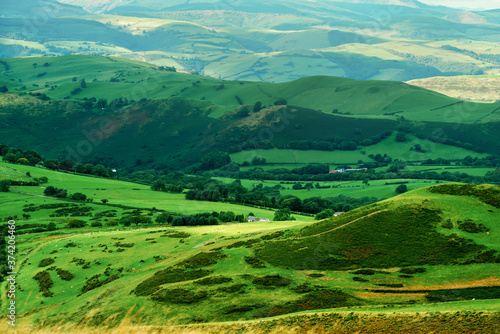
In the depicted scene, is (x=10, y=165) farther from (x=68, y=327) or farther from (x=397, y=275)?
(x=397, y=275)

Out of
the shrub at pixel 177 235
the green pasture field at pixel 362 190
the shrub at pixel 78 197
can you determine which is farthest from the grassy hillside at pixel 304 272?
the green pasture field at pixel 362 190

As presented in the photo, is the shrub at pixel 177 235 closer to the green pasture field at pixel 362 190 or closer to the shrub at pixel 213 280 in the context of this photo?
the shrub at pixel 213 280

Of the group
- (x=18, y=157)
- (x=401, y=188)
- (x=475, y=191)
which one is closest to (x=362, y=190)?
(x=401, y=188)

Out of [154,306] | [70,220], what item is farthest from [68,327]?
[70,220]

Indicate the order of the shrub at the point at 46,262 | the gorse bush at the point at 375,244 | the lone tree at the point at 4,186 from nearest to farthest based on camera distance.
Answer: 1. the gorse bush at the point at 375,244
2. the shrub at the point at 46,262
3. the lone tree at the point at 4,186

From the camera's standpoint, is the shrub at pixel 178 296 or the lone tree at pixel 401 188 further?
the lone tree at pixel 401 188

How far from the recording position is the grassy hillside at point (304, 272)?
4853 cm

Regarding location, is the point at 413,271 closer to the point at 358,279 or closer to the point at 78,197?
the point at 358,279

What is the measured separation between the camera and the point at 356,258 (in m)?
55.3

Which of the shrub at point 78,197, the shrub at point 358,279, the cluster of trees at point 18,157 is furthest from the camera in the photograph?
the cluster of trees at point 18,157

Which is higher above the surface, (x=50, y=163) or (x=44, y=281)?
(x=44, y=281)

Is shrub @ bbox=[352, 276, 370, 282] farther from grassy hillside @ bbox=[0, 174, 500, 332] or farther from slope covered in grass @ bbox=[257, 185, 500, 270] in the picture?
slope covered in grass @ bbox=[257, 185, 500, 270]

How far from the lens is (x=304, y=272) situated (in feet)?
181

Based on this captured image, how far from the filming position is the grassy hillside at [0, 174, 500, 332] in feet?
159
